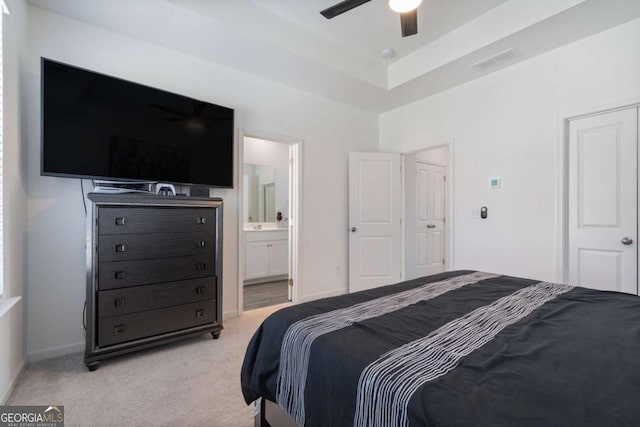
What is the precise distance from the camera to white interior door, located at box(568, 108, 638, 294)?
2.49m

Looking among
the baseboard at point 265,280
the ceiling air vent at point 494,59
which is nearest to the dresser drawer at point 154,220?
the baseboard at point 265,280

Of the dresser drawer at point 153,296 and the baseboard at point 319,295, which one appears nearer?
the dresser drawer at point 153,296

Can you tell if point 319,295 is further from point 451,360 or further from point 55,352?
point 451,360

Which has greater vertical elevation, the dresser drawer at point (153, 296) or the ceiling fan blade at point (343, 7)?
the ceiling fan blade at point (343, 7)

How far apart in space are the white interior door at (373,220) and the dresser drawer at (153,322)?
220 centimetres

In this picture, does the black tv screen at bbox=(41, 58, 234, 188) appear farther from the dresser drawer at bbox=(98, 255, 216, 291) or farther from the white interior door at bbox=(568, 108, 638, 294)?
the white interior door at bbox=(568, 108, 638, 294)

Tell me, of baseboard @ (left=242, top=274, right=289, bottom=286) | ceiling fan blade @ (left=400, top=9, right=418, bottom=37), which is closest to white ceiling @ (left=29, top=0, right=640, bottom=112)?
ceiling fan blade @ (left=400, top=9, right=418, bottom=37)

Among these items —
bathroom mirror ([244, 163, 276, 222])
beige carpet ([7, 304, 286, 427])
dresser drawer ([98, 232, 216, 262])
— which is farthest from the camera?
bathroom mirror ([244, 163, 276, 222])

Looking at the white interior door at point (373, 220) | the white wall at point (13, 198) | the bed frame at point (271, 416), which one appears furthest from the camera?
the white interior door at point (373, 220)

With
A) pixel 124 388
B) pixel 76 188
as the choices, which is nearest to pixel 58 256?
pixel 76 188

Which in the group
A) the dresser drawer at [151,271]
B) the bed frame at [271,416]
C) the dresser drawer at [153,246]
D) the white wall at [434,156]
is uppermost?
the white wall at [434,156]

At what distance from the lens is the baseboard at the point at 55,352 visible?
2.30 m

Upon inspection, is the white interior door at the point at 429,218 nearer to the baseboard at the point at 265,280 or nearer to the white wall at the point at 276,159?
the baseboard at the point at 265,280

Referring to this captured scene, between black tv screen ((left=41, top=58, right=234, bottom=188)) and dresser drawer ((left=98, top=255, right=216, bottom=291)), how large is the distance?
0.70 metres
